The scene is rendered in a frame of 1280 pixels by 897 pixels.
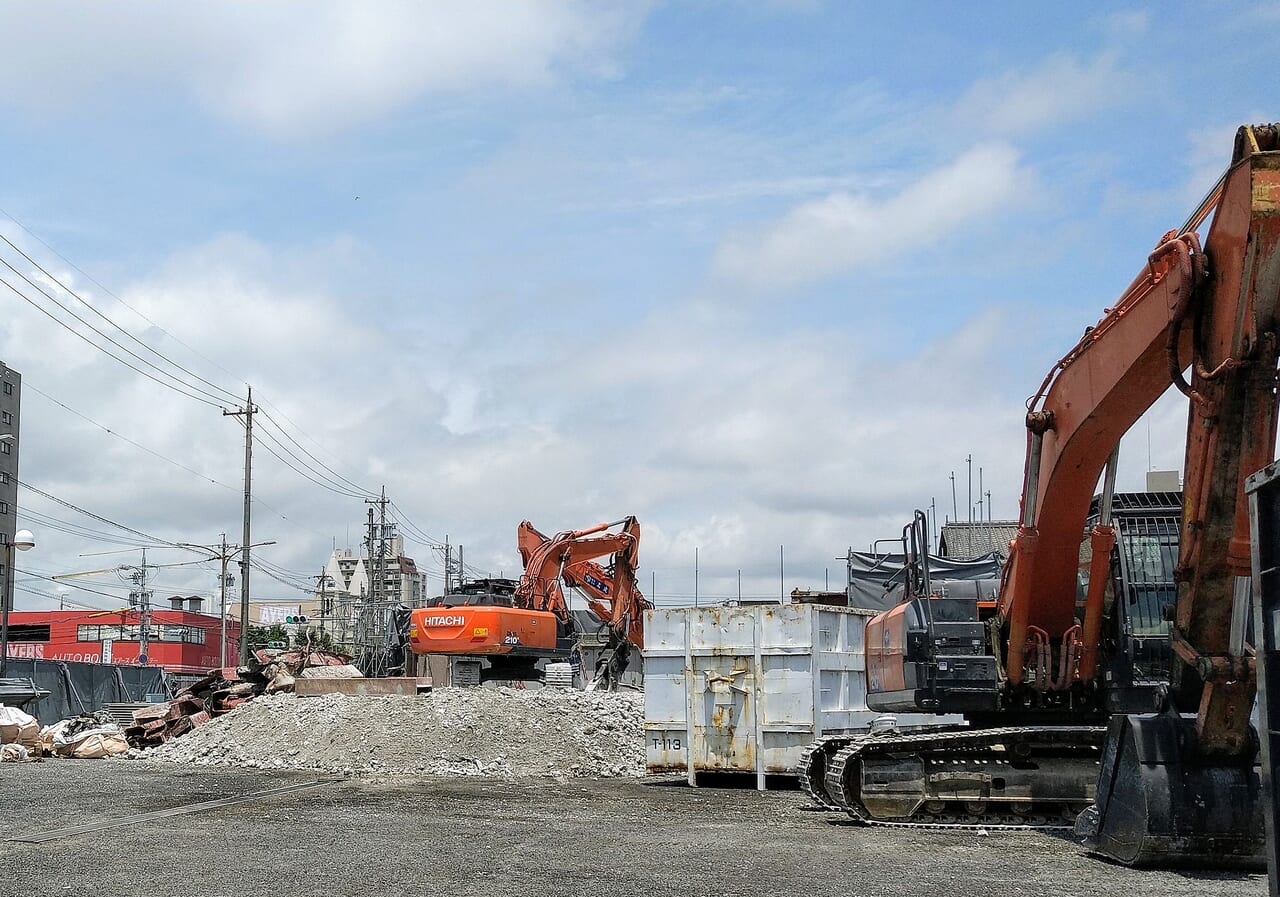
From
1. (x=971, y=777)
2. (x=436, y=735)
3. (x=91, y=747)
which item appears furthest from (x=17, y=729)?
(x=971, y=777)

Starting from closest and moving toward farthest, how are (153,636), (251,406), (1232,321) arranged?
(1232,321) → (251,406) → (153,636)

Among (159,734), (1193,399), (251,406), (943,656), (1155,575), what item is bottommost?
(159,734)

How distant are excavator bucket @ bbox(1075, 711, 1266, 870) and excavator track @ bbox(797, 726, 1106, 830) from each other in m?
2.44

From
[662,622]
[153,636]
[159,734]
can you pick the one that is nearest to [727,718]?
[662,622]

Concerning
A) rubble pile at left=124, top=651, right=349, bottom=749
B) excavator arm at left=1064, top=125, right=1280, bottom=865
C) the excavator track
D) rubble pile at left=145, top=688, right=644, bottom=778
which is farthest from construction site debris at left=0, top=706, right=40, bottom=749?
excavator arm at left=1064, top=125, right=1280, bottom=865

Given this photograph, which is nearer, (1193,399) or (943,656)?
(1193,399)

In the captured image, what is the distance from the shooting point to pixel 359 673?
102 ft

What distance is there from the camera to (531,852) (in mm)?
9977

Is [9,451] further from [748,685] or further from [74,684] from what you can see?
[748,685]

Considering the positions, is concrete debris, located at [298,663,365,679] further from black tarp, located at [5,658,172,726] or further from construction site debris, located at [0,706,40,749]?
black tarp, located at [5,658,172,726]

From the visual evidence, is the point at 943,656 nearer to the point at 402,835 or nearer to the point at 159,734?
the point at 402,835

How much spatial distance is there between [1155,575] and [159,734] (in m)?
20.6

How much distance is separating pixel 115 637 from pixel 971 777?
115 m

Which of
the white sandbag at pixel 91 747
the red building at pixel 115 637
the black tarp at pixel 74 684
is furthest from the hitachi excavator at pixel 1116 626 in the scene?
the red building at pixel 115 637
